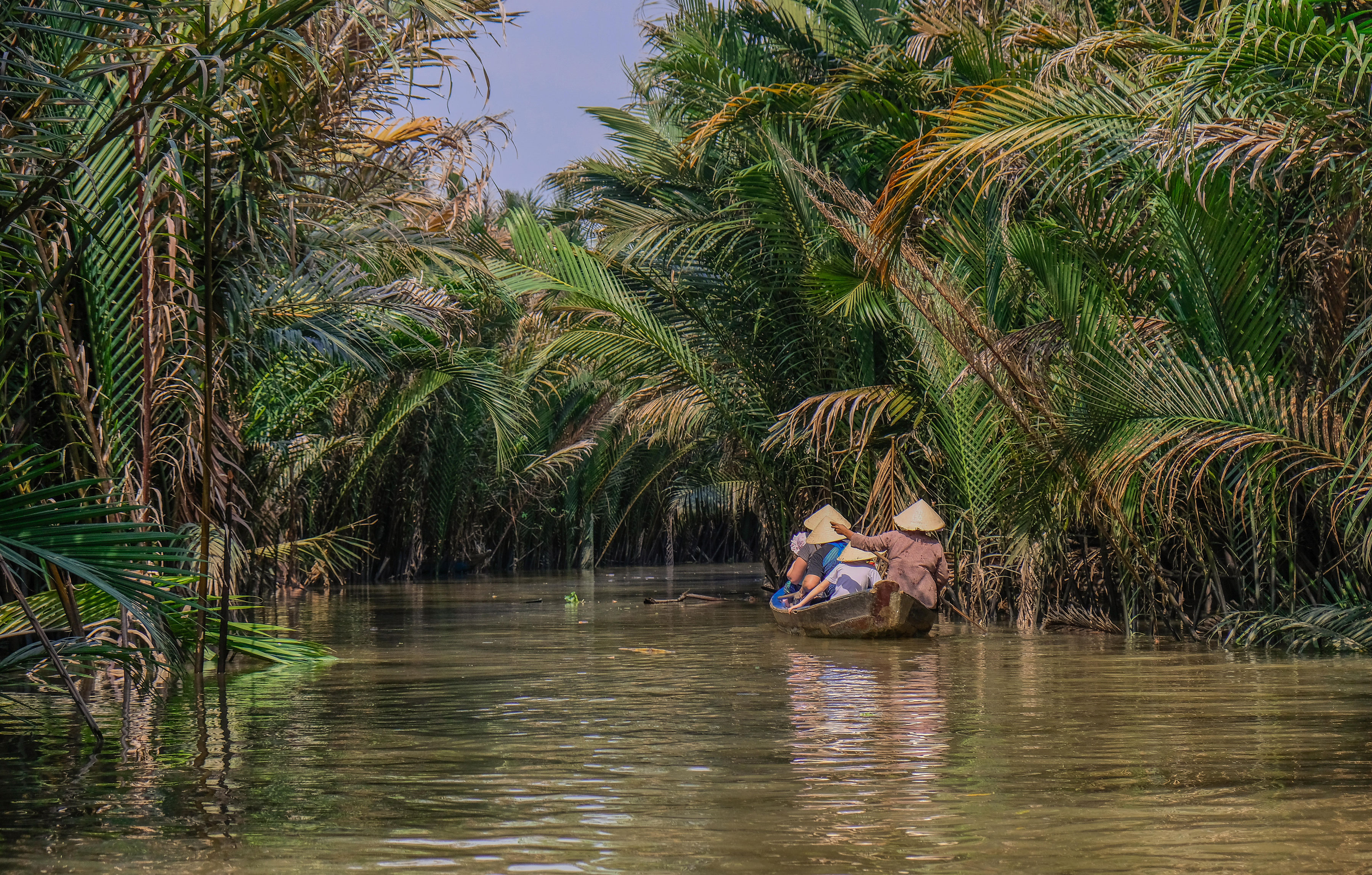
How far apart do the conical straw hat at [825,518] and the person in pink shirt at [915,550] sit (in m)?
0.34

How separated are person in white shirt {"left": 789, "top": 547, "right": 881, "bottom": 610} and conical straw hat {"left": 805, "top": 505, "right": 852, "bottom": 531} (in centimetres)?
44

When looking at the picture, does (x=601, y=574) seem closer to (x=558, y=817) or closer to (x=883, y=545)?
(x=883, y=545)

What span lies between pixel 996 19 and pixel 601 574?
18787 millimetres

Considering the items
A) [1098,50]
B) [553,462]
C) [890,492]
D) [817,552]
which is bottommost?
[817,552]

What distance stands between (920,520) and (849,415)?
1.78m

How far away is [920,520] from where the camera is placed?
41.9 ft

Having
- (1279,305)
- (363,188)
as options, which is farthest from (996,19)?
(363,188)

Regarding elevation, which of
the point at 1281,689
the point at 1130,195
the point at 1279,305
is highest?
the point at 1130,195

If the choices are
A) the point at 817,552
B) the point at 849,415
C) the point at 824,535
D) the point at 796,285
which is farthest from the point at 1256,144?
the point at 796,285

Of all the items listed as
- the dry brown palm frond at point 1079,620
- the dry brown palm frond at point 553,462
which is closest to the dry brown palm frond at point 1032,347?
the dry brown palm frond at point 1079,620

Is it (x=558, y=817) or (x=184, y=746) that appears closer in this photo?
(x=558, y=817)

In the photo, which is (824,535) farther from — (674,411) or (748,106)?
(674,411)

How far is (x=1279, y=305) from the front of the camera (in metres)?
9.74

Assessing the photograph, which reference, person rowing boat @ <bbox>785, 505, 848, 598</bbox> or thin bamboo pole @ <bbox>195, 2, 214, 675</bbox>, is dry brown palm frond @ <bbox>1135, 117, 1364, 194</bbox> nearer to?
thin bamboo pole @ <bbox>195, 2, 214, 675</bbox>
